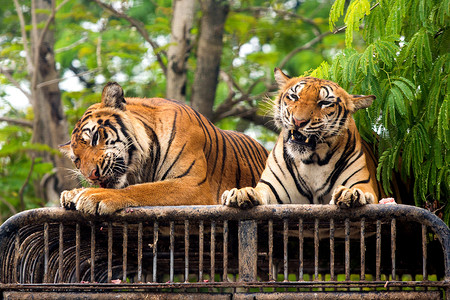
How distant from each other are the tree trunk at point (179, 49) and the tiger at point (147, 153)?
338 cm

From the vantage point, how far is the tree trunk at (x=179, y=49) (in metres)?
7.43

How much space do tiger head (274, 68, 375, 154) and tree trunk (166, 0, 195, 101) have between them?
13.3ft

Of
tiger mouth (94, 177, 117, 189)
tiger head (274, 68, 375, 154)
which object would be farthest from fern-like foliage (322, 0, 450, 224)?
tiger mouth (94, 177, 117, 189)

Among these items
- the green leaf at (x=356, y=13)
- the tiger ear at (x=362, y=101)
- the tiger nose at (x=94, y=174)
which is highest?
the green leaf at (x=356, y=13)

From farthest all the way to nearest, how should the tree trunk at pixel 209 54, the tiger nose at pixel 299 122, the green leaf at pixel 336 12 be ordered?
the tree trunk at pixel 209 54, the green leaf at pixel 336 12, the tiger nose at pixel 299 122

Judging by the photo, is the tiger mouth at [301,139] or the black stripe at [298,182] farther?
the black stripe at [298,182]

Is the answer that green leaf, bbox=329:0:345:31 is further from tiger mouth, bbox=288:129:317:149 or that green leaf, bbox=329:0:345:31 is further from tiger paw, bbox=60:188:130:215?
tiger paw, bbox=60:188:130:215

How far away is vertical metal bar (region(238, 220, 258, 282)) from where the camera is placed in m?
2.76

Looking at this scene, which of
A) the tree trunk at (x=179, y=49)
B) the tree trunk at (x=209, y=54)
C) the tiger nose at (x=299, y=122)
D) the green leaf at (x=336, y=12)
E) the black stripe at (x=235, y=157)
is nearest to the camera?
the tiger nose at (x=299, y=122)

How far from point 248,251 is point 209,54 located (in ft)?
17.5

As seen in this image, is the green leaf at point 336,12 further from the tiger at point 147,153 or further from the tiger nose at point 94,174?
the tiger nose at point 94,174

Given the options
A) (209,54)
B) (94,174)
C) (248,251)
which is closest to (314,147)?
(248,251)

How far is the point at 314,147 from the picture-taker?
338 cm

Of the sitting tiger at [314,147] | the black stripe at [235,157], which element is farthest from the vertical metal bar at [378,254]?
the black stripe at [235,157]
